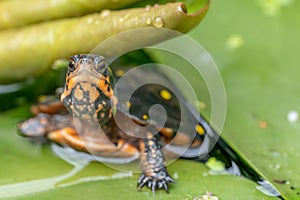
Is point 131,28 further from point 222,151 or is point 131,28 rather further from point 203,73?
point 222,151

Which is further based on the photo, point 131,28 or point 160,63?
point 160,63

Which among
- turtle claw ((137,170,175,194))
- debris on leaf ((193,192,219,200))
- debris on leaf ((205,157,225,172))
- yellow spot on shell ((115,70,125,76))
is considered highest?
yellow spot on shell ((115,70,125,76))

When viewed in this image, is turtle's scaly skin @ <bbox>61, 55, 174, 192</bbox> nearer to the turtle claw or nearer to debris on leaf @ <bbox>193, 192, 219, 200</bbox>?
the turtle claw

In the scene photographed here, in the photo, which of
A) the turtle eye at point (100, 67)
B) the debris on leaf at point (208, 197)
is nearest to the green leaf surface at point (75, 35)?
the turtle eye at point (100, 67)

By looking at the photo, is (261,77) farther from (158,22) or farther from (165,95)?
(158,22)

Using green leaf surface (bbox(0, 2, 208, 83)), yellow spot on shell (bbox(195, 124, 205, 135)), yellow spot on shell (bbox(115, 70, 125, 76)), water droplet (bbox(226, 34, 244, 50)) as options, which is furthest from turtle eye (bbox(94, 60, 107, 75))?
water droplet (bbox(226, 34, 244, 50))

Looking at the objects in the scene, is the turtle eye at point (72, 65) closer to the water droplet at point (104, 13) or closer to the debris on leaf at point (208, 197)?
the water droplet at point (104, 13)

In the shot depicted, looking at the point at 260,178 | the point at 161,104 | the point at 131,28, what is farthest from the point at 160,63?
the point at 260,178
